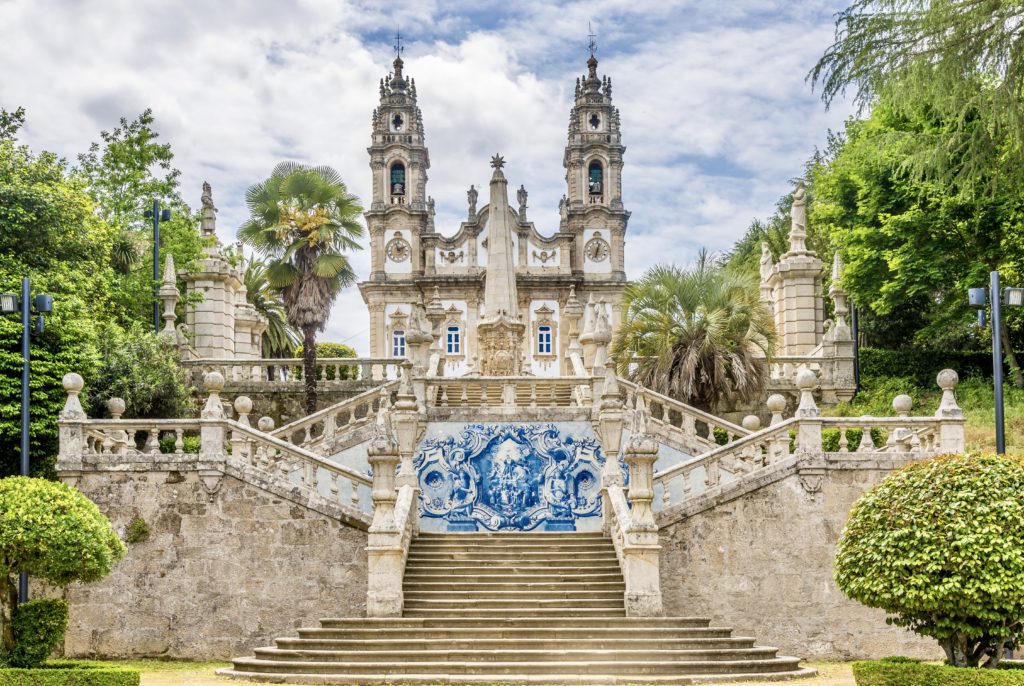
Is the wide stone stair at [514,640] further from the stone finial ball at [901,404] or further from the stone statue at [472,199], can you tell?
the stone statue at [472,199]

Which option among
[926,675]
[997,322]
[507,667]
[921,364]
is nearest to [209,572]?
[507,667]

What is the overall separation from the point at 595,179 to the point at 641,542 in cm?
5346

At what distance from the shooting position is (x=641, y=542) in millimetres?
17750

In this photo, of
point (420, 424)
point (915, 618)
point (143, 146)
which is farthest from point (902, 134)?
point (143, 146)

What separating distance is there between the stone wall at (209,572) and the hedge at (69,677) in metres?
5.14

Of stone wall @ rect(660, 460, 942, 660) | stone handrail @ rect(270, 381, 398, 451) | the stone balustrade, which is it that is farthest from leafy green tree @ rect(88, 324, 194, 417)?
stone wall @ rect(660, 460, 942, 660)

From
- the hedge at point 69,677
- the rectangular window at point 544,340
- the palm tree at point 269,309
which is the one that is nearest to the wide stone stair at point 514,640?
the hedge at point 69,677

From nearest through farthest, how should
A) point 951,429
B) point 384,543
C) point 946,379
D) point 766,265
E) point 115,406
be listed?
1. point 384,543
2. point 946,379
3. point 951,429
4. point 115,406
5. point 766,265

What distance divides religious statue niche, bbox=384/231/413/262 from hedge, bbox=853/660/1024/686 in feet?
175

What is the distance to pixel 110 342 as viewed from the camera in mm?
25172

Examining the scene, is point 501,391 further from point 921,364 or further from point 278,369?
point 921,364

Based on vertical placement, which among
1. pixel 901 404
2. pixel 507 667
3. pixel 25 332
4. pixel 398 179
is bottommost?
pixel 507 667

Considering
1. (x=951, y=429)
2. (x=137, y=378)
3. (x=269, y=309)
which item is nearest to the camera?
(x=951, y=429)

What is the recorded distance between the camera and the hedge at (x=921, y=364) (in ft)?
106
